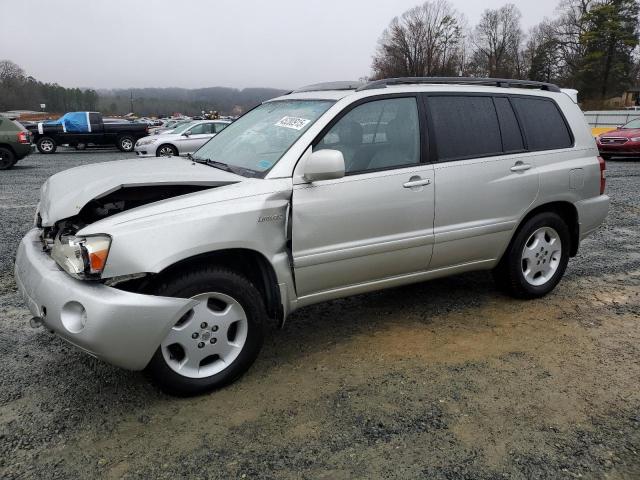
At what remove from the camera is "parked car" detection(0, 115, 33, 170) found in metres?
14.7

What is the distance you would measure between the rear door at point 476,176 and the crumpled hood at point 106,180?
4.96 ft

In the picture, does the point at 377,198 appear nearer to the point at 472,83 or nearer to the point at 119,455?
the point at 472,83

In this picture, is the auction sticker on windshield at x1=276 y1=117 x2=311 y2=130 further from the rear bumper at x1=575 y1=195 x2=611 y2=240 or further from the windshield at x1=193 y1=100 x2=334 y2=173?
the rear bumper at x1=575 y1=195 x2=611 y2=240

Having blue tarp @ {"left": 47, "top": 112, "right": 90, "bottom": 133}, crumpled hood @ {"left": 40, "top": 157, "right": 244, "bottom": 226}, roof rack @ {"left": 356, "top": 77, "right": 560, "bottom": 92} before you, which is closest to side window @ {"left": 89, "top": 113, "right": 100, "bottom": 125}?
blue tarp @ {"left": 47, "top": 112, "right": 90, "bottom": 133}

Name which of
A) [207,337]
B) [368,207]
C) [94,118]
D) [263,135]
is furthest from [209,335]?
[94,118]

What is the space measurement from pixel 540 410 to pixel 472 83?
252 centimetres

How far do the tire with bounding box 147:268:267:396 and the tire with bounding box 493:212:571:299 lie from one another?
7.34ft

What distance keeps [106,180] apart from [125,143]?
2119 cm

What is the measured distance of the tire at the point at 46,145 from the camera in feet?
71.4

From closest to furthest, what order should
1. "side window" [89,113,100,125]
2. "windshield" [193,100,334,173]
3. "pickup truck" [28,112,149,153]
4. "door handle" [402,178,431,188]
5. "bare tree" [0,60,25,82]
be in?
1. "windshield" [193,100,334,173]
2. "door handle" [402,178,431,188]
3. "pickup truck" [28,112,149,153]
4. "side window" [89,113,100,125]
5. "bare tree" [0,60,25,82]

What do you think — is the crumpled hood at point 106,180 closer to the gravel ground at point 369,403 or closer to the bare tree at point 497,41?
the gravel ground at point 369,403

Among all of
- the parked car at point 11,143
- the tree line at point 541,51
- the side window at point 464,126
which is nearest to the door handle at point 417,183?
the side window at point 464,126

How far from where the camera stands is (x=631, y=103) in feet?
174

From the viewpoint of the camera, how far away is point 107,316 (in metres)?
2.55
